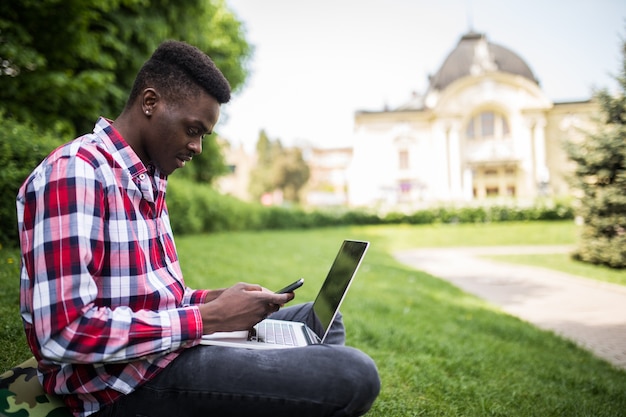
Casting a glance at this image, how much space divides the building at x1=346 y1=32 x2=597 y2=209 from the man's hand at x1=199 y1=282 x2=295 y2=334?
3537cm

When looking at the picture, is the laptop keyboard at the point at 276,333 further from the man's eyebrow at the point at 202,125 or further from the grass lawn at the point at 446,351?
the grass lawn at the point at 446,351

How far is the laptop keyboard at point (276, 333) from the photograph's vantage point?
1.82 m

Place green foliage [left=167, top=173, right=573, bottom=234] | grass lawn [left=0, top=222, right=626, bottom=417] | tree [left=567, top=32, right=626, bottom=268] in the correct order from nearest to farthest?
grass lawn [left=0, top=222, right=626, bottom=417], tree [left=567, top=32, right=626, bottom=268], green foliage [left=167, top=173, right=573, bottom=234]

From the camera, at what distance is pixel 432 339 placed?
4.34 meters

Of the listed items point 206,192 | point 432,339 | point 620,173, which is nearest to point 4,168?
point 432,339

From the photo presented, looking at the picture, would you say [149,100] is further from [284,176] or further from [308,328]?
[284,176]

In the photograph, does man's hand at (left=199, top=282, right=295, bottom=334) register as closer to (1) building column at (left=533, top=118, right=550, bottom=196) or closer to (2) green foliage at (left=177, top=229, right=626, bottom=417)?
(2) green foliage at (left=177, top=229, right=626, bottom=417)

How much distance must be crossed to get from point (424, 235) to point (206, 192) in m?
10.9

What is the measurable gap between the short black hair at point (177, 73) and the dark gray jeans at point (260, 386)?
3.07 feet

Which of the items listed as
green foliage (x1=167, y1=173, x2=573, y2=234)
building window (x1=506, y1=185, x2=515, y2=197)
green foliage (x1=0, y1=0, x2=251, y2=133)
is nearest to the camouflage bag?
green foliage (x1=0, y1=0, x2=251, y2=133)

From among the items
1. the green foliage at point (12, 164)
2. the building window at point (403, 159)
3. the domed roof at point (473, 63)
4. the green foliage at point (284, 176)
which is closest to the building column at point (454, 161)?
the building window at point (403, 159)

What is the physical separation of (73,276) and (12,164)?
407 centimetres

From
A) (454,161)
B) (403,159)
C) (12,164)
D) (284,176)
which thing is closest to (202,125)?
(12,164)

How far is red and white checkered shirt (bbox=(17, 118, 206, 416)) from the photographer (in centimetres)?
125
